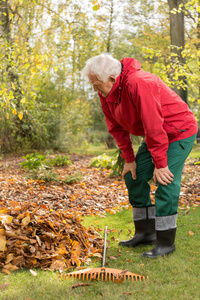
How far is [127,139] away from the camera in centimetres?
311

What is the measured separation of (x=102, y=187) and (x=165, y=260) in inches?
124

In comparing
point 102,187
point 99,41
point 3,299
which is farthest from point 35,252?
point 99,41

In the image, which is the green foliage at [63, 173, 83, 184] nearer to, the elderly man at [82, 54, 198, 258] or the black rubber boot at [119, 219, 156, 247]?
the black rubber boot at [119, 219, 156, 247]

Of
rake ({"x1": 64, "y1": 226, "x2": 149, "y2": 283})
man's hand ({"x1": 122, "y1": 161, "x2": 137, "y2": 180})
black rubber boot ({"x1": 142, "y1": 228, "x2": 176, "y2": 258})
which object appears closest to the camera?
rake ({"x1": 64, "y1": 226, "x2": 149, "y2": 283})

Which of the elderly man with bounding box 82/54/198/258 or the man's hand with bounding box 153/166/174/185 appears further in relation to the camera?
the man's hand with bounding box 153/166/174/185

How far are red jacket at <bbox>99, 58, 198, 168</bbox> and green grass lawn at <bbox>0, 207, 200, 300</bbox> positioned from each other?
848 millimetres

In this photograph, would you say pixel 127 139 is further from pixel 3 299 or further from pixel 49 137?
pixel 49 137

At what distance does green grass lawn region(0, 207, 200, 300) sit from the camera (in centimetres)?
206

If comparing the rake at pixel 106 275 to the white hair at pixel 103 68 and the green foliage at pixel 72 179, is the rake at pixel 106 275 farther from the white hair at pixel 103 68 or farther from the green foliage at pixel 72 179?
the green foliage at pixel 72 179

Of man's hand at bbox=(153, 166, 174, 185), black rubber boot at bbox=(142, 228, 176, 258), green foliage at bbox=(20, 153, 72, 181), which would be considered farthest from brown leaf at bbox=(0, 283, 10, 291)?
green foliage at bbox=(20, 153, 72, 181)

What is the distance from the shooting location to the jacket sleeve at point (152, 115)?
236 centimetres

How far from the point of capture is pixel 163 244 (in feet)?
8.94

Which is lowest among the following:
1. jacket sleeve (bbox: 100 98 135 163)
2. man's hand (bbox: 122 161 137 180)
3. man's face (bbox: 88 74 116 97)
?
man's hand (bbox: 122 161 137 180)

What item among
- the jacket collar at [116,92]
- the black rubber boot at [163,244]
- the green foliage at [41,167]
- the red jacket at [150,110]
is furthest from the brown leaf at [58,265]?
the green foliage at [41,167]
